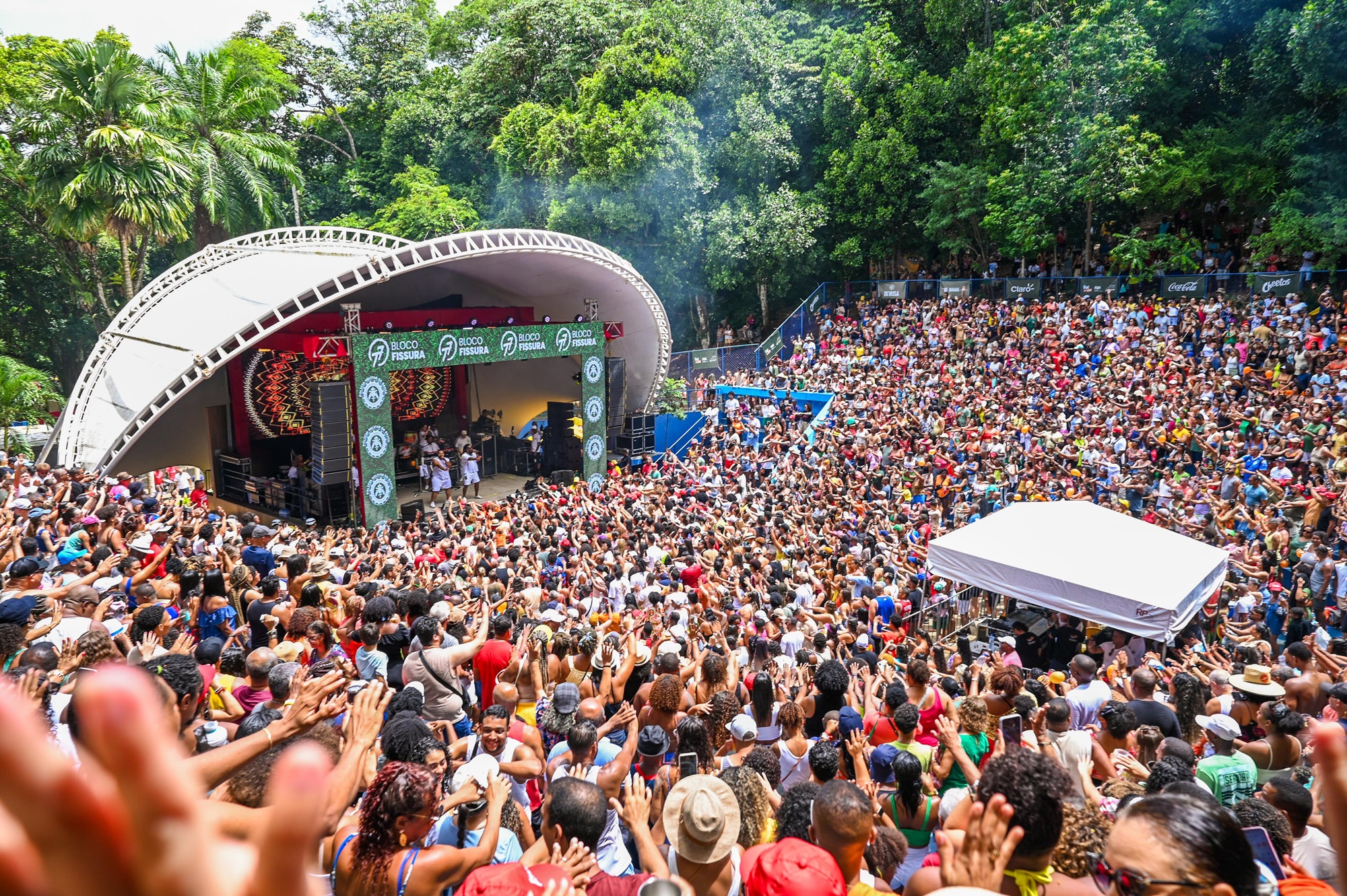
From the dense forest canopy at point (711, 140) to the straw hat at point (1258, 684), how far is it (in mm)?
17080

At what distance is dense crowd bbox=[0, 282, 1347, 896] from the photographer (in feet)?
6.51

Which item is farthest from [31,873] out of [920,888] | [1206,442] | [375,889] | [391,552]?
[1206,442]

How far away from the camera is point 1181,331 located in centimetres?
1797

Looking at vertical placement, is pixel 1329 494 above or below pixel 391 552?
above

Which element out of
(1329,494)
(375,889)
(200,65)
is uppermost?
(200,65)

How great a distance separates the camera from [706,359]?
25.3 m

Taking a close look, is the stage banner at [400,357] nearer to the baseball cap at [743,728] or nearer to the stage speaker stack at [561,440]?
the stage speaker stack at [561,440]

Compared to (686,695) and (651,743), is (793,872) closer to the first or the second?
(651,743)

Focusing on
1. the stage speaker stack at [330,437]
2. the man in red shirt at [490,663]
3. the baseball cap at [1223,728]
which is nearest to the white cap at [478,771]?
the man in red shirt at [490,663]

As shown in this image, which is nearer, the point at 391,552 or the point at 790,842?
the point at 790,842

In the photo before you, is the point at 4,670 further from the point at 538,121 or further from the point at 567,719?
the point at 538,121

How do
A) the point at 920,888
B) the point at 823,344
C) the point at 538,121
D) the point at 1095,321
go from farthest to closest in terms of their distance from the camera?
the point at 538,121 < the point at 823,344 < the point at 1095,321 < the point at 920,888

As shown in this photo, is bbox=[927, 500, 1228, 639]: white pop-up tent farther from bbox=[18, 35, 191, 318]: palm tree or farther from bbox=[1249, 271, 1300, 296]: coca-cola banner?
bbox=[18, 35, 191, 318]: palm tree

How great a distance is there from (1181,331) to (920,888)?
60.7 ft
